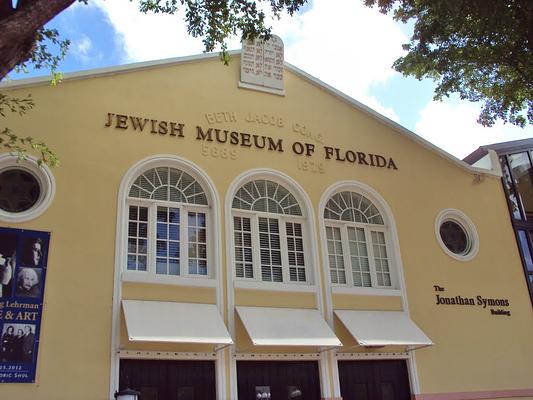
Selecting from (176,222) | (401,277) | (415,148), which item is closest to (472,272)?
(401,277)

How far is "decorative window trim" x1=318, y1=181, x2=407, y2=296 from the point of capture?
11125 millimetres

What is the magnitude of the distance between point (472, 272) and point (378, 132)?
386cm

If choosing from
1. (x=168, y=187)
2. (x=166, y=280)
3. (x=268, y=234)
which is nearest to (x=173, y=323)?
(x=166, y=280)

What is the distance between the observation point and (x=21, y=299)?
28.2 ft

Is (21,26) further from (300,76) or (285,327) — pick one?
(300,76)

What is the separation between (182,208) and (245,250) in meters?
1.44

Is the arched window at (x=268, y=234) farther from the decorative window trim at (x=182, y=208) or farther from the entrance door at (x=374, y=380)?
the entrance door at (x=374, y=380)

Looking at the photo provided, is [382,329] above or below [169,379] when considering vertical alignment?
above

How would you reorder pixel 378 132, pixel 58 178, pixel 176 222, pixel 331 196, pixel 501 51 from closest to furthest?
pixel 58 178, pixel 176 222, pixel 501 51, pixel 331 196, pixel 378 132

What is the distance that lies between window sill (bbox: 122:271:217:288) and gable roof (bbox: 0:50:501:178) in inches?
150

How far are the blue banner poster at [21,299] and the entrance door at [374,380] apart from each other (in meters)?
5.52

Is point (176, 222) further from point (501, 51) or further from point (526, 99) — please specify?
point (526, 99)

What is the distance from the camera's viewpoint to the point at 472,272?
12.6m

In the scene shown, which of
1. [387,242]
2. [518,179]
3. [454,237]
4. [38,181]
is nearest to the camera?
[38,181]
